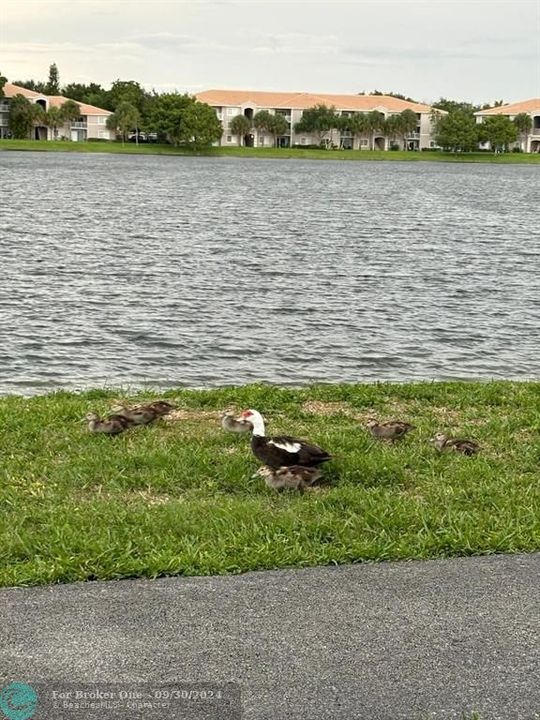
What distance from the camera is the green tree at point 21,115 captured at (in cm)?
14262

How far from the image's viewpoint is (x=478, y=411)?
33.7ft

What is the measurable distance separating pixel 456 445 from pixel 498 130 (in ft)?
499

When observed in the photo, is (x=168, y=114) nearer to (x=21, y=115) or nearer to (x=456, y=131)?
(x=21, y=115)

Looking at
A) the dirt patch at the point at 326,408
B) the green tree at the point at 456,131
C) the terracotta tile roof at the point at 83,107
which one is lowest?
the dirt patch at the point at 326,408

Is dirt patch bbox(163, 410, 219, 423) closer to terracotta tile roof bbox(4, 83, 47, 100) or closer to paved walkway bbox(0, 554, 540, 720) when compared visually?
paved walkway bbox(0, 554, 540, 720)

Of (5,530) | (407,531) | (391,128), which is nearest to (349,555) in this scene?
(407,531)

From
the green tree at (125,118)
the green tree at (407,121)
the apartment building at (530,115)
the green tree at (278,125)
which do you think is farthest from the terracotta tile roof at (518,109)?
the green tree at (125,118)

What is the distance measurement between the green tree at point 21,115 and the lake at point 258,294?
93.9m

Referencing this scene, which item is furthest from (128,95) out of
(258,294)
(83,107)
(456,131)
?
(258,294)

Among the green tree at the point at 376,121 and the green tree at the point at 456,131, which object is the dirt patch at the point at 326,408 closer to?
the green tree at the point at 456,131

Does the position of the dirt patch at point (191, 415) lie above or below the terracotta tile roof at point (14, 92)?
below

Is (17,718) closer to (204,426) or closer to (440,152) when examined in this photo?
(204,426)

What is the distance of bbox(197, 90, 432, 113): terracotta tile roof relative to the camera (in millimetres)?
160875

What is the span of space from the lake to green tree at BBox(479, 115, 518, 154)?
10327 cm
